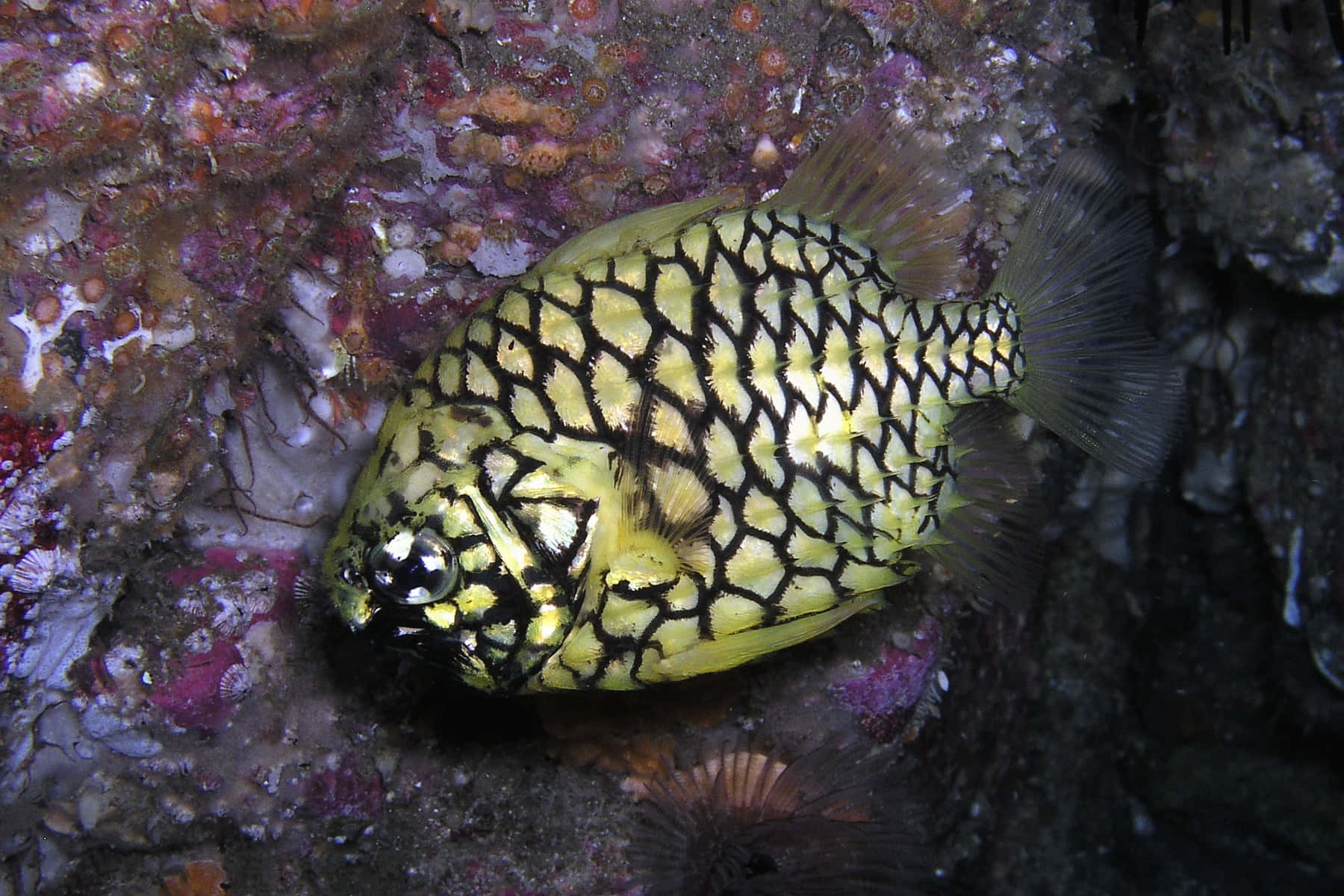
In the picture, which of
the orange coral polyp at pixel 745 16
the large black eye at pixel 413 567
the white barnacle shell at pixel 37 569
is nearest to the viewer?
the large black eye at pixel 413 567

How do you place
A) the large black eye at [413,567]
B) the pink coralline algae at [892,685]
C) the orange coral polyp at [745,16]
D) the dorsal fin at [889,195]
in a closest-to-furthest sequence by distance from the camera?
1. the large black eye at [413,567]
2. the dorsal fin at [889,195]
3. the orange coral polyp at [745,16]
4. the pink coralline algae at [892,685]

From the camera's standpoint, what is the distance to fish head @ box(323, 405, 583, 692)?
194 cm

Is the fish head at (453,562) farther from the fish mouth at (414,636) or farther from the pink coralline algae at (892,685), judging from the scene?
the pink coralline algae at (892,685)

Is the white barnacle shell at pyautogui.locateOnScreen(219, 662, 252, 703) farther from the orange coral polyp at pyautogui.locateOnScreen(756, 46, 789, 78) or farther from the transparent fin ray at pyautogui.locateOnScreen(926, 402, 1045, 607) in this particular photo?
the orange coral polyp at pyautogui.locateOnScreen(756, 46, 789, 78)

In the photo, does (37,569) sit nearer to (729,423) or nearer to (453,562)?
(453,562)

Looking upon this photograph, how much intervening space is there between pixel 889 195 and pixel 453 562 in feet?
5.54

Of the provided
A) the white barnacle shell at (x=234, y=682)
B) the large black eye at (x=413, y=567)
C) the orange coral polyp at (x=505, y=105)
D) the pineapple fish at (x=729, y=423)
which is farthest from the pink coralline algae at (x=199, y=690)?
the orange coral polyp at (x=505, y=105)

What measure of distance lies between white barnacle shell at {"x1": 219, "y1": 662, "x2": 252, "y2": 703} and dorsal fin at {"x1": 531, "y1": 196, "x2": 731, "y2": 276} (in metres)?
2.00

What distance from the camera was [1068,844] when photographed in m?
5.30

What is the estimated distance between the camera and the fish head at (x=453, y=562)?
1.94m

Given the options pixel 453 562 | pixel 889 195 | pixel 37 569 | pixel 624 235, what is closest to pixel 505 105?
pixel 624 235

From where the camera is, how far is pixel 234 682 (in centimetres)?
311

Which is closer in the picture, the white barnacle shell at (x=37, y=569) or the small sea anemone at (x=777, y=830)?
the white barnacle shell at (x=37, y=569)

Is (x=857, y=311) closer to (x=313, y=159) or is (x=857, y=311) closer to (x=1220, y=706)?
(x=313, y=159)
